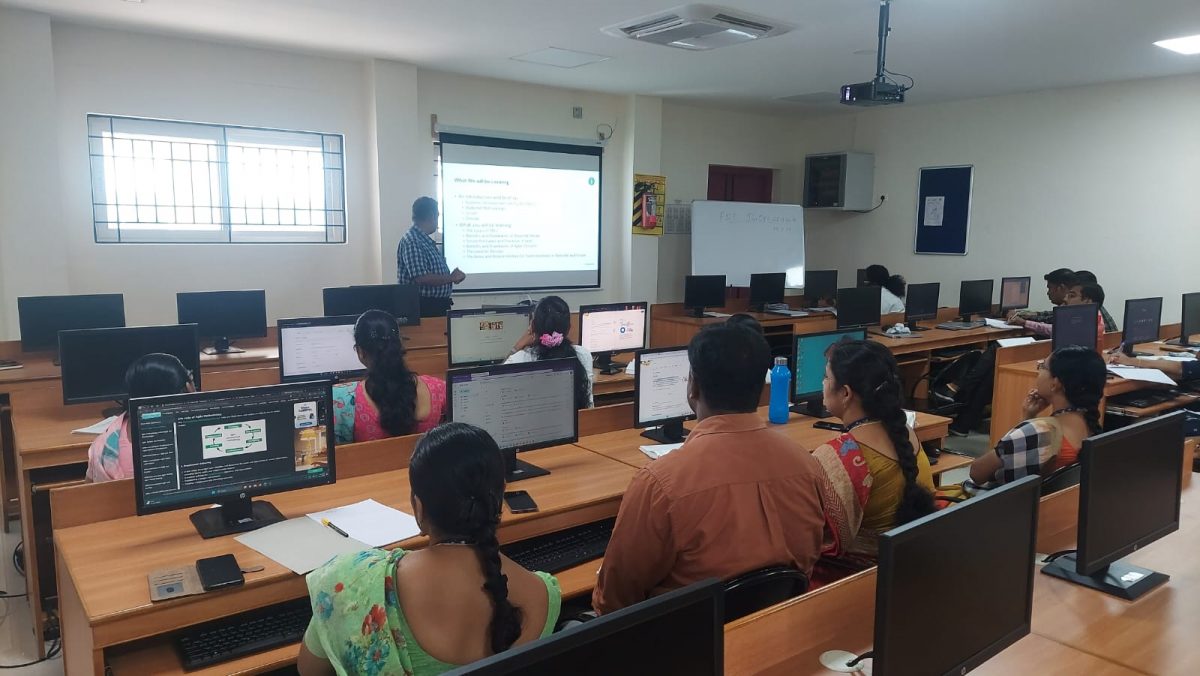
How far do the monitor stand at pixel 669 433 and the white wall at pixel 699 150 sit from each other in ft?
17.2

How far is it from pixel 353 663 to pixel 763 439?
984 mm

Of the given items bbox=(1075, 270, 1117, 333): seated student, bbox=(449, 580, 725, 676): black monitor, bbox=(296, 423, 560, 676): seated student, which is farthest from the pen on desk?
bbox=(1075, 270, 1117, 333): seated student

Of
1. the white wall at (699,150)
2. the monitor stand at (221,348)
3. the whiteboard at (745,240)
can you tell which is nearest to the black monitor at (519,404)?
the monitor stand at (221,348)

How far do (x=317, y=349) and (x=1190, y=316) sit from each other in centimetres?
583

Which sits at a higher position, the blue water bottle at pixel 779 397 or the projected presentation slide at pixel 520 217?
the projected presentation slide at pixel 520 217

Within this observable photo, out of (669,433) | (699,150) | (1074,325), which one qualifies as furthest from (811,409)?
(699,150)

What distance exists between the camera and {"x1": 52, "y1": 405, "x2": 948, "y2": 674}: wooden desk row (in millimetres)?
1662

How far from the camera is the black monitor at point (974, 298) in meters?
7.08

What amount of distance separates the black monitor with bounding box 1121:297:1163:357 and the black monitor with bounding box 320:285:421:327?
4.64 m

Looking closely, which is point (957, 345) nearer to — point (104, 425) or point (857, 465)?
point (857, 465)

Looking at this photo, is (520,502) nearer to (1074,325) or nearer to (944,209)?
(1074,325)

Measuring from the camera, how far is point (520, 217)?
716 cm

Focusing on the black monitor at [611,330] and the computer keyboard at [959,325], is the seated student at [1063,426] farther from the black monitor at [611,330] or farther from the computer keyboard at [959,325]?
the computer keyboard at [959,325]

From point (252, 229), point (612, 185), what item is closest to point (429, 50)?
point (252, 229)
